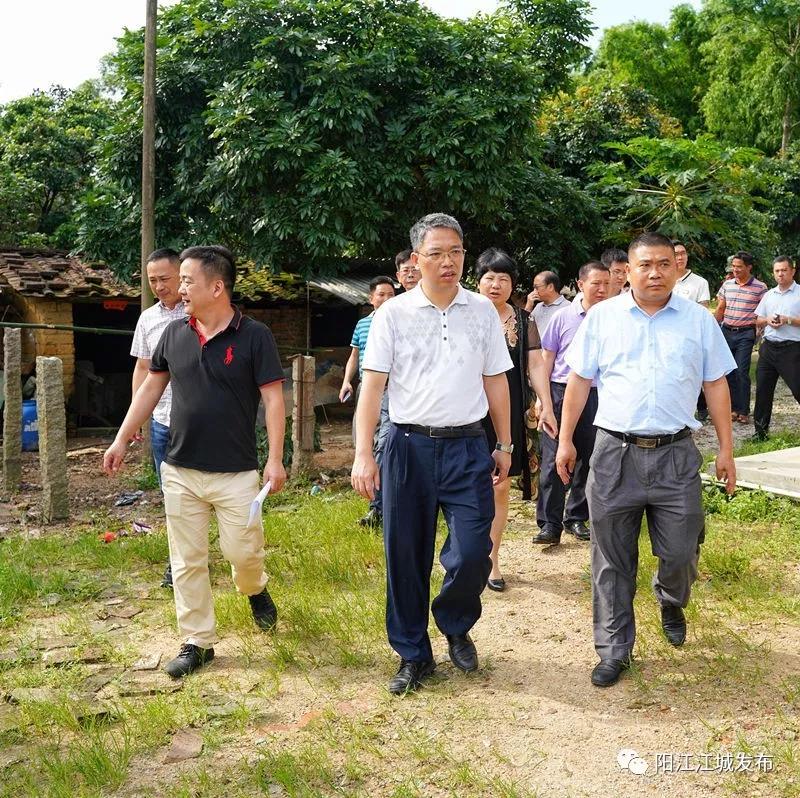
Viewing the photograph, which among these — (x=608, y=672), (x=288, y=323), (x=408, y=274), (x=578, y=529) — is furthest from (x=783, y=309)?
(x=288, y=323)

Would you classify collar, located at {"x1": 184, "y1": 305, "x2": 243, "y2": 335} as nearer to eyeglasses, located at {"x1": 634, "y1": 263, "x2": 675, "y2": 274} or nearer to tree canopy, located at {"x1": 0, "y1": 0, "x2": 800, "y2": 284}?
eyeglasses, located at {"x1": 634, "y1": 263, "x2": 675, "y2": 274}

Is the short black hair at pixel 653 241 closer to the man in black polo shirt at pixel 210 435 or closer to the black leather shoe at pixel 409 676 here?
the man in black polo shirt at pixel 210 435

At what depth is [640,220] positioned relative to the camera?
13742mm

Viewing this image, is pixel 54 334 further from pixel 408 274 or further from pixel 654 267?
pixel 654 267

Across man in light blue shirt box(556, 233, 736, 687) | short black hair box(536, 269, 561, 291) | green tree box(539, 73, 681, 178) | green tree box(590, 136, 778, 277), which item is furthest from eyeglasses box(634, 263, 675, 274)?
green tree box(539, 73, 681, 178)

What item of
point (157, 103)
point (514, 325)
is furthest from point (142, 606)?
point (157, 103)

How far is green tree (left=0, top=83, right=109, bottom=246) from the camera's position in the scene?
19047 mm

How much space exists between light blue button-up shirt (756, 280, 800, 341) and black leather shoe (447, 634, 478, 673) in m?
6.61

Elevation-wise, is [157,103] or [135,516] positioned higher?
[157,103]

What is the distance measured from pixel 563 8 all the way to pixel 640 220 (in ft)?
14.5

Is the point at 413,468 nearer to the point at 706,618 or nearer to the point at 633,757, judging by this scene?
the point at 633,757

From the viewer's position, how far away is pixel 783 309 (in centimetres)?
928

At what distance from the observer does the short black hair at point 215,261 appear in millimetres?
4316

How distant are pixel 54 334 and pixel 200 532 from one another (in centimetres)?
1056
